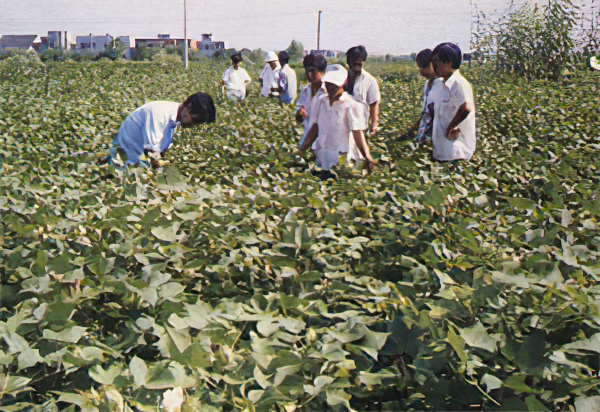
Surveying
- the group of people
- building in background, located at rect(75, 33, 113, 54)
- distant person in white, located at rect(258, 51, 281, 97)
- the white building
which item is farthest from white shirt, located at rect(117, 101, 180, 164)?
building in background, located at rect(75, 33, 113, 54)

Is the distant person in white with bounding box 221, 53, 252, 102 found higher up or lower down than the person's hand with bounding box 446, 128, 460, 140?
higher up

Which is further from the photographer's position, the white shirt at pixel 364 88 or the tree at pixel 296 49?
the tree at pixel 296 49

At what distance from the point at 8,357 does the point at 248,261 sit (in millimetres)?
887

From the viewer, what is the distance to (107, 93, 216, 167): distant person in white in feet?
13.9

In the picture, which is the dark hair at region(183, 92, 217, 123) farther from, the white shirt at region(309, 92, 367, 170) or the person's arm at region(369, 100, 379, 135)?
the person's arm at region(369, 100, 379, 135)

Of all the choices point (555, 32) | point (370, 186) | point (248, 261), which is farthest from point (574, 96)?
point (248, 261)

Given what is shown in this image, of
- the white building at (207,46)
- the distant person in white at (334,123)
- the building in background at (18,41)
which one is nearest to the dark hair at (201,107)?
the distant person in white at (334,123)

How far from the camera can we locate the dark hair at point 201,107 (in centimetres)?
420

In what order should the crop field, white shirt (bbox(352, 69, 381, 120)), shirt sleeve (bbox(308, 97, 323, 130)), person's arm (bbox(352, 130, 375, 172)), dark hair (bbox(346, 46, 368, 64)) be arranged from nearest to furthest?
the crop field
person's arm (bbox(352, 130, 375, 172))
shirt sleeve (bbox(308, 97, 323, 130))
dark hair (bbox(346, 46, 368, 64))
white shirt (bbox(352, 69, 381, 120))

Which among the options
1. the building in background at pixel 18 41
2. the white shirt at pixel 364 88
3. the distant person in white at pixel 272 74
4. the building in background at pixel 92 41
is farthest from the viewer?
the building in background at pixel 92 41

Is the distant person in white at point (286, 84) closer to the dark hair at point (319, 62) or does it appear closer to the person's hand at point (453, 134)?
the dark hair at point (319, 62)

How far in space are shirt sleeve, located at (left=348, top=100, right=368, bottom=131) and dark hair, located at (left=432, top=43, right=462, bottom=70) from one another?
0.75 m

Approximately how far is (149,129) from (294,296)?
275 centimetres

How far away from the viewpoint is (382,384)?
148cm
